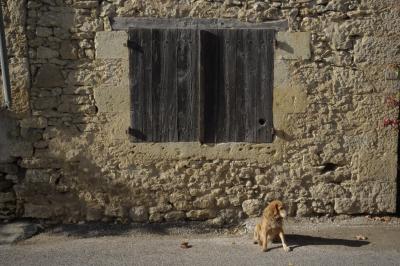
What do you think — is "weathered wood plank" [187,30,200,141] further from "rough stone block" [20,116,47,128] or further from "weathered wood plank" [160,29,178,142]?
"rough stone block" [20,116,47,128]

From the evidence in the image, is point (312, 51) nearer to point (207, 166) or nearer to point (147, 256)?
point (207, 166)

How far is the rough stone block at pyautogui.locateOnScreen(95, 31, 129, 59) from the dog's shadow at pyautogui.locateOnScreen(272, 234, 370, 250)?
9.21ft

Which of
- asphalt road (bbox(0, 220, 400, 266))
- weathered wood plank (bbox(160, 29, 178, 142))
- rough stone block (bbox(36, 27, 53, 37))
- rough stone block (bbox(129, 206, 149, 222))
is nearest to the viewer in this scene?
asphalt road (bbox(0, 220, 400, 266))

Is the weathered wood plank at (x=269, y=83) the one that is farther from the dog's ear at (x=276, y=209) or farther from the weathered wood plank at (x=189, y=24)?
the dog's ear at (x=276, y=209)

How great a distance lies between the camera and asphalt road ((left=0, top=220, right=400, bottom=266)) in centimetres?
454

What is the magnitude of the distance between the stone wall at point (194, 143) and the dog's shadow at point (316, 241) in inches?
19.5

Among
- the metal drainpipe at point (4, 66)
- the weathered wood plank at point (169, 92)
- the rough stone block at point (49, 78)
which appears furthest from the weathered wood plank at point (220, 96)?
the metal drainpipe at point (4, 66)

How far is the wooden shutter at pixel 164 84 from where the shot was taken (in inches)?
210

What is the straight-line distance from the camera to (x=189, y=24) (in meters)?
5.34

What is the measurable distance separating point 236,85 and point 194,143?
33.2 inches

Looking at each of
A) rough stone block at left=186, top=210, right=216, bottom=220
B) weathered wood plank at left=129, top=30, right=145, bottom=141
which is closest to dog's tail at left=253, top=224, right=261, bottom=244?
rough stone block at left=186, top=210, right=216, bottom=220

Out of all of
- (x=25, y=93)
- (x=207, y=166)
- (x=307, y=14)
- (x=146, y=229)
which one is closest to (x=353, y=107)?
(x=307, y=14)

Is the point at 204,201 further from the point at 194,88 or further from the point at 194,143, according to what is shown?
the point at 194,88

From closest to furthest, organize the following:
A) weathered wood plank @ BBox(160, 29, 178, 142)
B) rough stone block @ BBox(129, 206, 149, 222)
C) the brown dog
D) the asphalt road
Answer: the asphalt road → the brown dog → weathered wood plank @ BBox(160, 29, 178, 142) → rough stone block @ BBox(129, 206, 149, 222)
